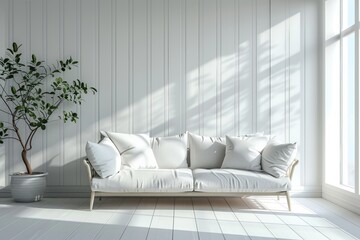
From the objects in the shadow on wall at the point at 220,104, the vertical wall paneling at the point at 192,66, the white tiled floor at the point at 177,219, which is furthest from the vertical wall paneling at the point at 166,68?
the white tiled floor at the point at 177,219

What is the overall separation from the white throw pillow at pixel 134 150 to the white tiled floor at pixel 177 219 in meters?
0.46

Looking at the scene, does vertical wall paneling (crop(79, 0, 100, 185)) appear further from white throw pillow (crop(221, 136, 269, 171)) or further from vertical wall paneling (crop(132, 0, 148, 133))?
white throw pillow (crop(221, 136, 269, 171))

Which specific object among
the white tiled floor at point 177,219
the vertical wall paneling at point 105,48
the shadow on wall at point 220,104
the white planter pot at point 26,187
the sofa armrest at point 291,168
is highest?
the vertical wall paneling at point 105,48

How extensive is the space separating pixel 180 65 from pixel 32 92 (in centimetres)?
194

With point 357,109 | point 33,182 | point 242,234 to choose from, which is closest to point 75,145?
point 33,182

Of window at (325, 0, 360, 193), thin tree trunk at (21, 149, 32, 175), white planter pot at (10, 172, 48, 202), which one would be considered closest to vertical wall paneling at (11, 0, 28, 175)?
thin tree trunk at (21, 149, 32, 175)

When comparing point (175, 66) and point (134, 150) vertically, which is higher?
point (175, 66)

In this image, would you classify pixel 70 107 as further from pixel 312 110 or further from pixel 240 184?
pixel 312 110

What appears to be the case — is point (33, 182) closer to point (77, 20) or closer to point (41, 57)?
point (41, 57)

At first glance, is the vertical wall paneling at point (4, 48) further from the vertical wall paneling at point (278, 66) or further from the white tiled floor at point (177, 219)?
the vertical wall paneling at point (278, 66)

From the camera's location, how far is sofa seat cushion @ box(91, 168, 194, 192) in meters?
4.53

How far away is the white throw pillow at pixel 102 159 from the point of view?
14.9 ft

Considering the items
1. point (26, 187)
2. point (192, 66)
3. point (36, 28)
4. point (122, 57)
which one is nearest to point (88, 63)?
point (122, 57)

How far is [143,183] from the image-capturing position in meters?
4.54
